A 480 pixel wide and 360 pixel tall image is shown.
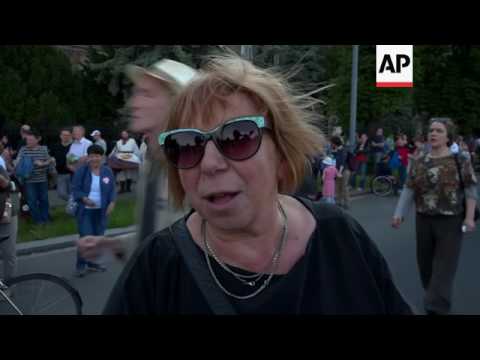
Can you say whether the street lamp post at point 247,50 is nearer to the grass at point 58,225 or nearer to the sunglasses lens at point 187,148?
the sunglasses lens at point 187,148

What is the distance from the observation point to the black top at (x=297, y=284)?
150 cm

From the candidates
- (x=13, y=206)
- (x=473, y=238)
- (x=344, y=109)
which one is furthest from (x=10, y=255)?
(x=344, y=109)

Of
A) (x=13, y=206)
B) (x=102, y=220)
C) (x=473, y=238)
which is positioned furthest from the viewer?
(x=473, y=238)

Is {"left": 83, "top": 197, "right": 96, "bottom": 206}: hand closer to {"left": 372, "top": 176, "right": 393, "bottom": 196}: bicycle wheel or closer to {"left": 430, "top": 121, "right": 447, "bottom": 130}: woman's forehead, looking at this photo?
{"left": 430, "top": 121, "right": 447, "bottom": 130}: woman's forehead

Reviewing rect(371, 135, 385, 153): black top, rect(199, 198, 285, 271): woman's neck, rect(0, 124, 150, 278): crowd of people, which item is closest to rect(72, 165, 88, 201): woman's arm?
rect(0, 124, 150, 278): crowd of people

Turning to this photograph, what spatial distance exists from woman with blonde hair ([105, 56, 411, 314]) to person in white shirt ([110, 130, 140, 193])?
1014cm

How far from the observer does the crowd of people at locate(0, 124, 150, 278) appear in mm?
7184

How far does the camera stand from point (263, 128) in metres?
1.62

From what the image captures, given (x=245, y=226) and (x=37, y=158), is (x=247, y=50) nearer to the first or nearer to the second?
(x=245, y=226)

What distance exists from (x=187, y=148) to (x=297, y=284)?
473 mm

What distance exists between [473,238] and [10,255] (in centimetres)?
736

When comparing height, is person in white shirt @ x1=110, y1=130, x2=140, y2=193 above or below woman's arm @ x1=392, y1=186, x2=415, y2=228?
above

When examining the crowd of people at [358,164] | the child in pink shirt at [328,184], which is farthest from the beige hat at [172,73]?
the child in pink shirt at [328,184]

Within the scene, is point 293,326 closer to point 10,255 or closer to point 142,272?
point 142,272
